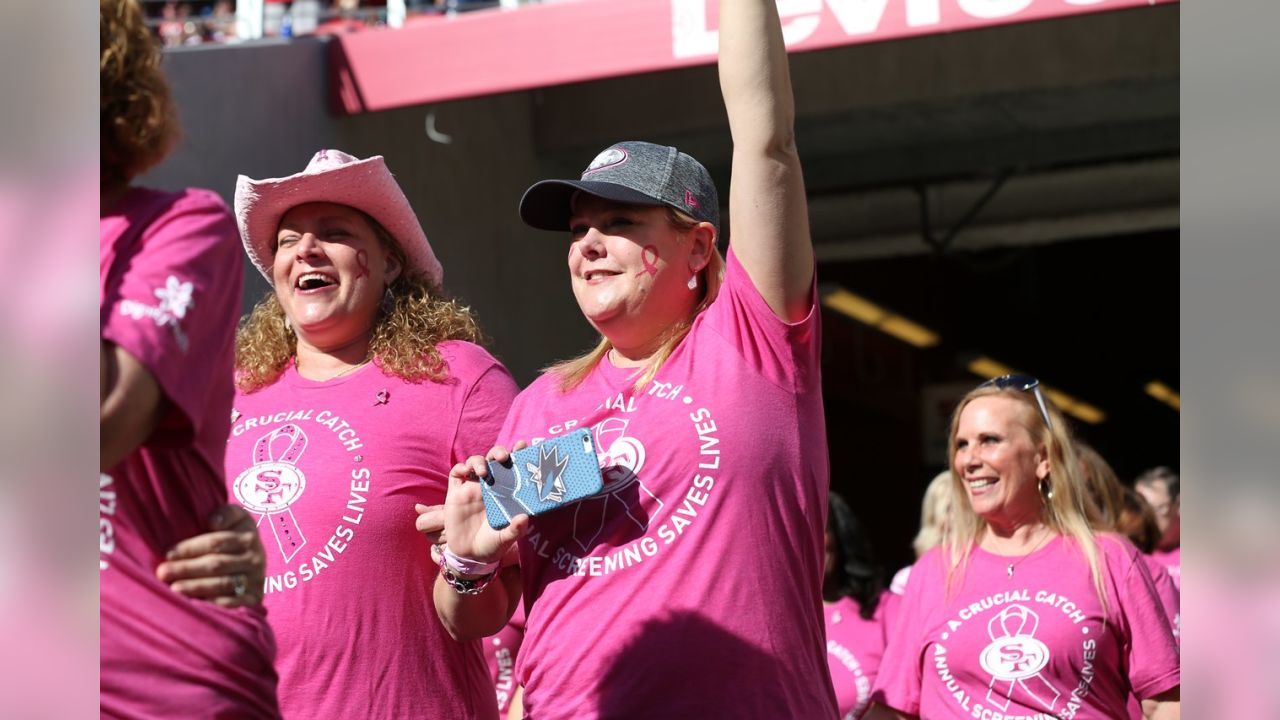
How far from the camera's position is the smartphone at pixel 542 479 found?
2.83m

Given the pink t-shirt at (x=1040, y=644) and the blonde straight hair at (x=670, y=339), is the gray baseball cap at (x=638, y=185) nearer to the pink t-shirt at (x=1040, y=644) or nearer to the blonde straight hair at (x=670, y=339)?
the blonde straight hair at (x=670, y=339)

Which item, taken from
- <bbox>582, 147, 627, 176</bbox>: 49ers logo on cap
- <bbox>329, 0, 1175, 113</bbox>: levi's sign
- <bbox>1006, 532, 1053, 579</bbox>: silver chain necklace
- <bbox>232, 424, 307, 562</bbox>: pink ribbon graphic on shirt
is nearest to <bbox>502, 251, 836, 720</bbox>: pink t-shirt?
<bbox>582, 147, 627, 176</bbox>: 49ers logo on cap

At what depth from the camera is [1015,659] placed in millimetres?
4656

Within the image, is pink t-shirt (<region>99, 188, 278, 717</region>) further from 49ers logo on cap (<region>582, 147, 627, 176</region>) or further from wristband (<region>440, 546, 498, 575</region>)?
49ers logo on cap (<region>582, 147, 627, 176</region>)

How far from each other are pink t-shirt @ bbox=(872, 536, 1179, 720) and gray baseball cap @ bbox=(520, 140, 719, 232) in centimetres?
196

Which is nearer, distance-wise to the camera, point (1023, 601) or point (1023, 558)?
point (1023, 601)

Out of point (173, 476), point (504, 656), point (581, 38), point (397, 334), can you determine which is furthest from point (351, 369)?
point (581, 38)

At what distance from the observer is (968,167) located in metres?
12.2

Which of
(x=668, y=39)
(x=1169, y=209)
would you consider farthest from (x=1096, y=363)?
(x=668, y=39)

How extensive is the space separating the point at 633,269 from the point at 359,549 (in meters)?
0.87

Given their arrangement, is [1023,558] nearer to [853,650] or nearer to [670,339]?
[853,650]

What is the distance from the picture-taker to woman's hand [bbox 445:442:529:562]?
3.00 meters

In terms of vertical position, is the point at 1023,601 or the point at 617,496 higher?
the point at 617,496

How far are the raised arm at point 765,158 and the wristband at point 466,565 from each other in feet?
2.50
